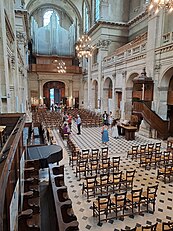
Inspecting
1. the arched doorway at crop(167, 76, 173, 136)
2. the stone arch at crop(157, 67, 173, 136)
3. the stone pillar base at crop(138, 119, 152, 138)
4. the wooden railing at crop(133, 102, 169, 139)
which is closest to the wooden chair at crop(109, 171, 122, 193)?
the wooden railing at crop(133, 102, 169, 139)

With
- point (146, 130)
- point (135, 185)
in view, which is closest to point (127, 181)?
point (135, 185)

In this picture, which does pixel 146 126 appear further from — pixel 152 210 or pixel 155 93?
pixel 152 210

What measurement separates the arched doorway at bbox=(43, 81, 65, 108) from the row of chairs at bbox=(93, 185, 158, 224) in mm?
26214

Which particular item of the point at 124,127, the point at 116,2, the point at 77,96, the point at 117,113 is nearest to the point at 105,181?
the point at 124,127

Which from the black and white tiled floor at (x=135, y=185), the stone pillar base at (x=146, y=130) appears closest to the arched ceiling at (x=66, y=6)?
the stone pillar base at (x=146, y=130)

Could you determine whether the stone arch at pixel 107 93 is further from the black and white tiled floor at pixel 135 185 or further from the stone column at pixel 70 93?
the black and white tiled floor at pixel 135 185

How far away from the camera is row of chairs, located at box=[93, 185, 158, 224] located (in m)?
4.98

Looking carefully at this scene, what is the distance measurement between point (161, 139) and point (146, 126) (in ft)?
4.60

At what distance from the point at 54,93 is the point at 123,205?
28.0m

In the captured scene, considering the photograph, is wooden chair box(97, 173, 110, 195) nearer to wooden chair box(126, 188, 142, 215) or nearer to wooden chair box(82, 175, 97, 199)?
wooden chair box(82, 175, 97, 199)

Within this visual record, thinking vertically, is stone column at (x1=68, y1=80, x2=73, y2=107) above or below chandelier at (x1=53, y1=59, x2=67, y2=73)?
below

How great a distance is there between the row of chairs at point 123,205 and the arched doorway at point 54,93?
26.2 meters

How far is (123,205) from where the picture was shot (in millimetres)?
5133

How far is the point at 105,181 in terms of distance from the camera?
6508 mm
